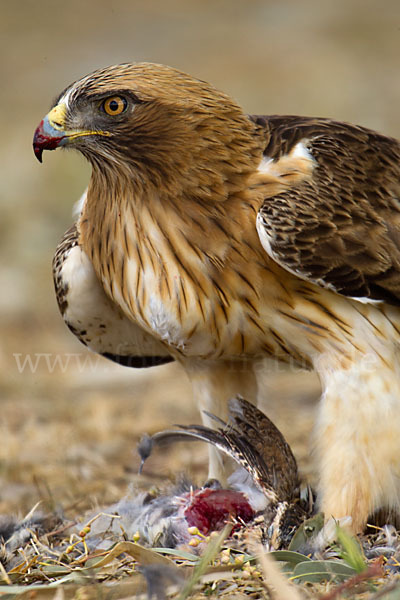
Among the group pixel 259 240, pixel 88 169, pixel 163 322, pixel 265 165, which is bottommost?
pixel 163 322

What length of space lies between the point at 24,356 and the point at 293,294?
15.0ft

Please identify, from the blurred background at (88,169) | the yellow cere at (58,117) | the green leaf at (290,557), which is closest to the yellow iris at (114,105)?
the yellow cere at (58,117)

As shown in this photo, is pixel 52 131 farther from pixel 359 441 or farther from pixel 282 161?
pixel 359 441

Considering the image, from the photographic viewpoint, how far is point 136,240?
366 centimetres

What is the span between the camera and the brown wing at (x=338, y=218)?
3400mm

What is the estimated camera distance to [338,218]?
3.48 meters

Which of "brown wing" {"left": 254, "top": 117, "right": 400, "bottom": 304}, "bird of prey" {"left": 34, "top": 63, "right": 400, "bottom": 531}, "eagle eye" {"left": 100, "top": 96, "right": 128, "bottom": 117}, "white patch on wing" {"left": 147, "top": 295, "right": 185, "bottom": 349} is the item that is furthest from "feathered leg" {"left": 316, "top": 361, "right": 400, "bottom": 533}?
"eagle eye" {"left": 100, "top": 96, "right": 128, "bottom": 117}

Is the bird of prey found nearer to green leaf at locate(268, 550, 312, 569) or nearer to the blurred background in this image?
green leaf at locate(268, 550, 312, 569)

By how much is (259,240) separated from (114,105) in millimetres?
763

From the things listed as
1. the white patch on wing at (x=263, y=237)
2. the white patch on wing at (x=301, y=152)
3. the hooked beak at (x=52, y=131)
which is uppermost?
the hooked beak at (x=52, y=131)

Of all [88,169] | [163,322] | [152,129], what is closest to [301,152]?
[152,129]

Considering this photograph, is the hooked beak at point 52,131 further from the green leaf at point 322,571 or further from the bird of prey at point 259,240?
the green leaf at point 322,571

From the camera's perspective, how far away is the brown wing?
340 centimetres

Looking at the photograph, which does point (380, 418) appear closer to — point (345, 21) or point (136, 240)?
point (136, 240)
